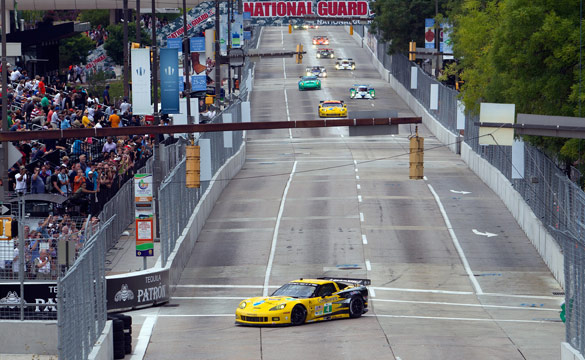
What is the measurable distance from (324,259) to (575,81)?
10.9 metres

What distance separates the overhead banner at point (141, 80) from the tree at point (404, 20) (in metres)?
65.7

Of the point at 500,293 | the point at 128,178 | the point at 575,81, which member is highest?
the point at 575,81

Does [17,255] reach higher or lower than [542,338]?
higher

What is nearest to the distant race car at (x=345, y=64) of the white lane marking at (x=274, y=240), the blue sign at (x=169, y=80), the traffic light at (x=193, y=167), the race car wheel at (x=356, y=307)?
the white lane marking at (x=274, y=240)

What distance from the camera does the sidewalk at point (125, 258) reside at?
117 ft

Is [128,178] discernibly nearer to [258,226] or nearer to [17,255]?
[258,226]

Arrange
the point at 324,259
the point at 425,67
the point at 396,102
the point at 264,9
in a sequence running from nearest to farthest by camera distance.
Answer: the point at 324,259
the point at 396,102
the point at 425,67
the point at 264,9

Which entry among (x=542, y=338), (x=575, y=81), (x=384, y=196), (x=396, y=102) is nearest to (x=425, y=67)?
(x=396, y=102)

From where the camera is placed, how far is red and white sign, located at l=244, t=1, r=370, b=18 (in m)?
127

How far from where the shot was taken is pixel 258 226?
157 ft

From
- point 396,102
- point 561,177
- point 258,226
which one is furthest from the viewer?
point 396,102

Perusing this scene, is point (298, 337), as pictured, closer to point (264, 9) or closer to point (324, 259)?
point (324, 259)

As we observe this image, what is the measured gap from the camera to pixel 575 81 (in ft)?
125

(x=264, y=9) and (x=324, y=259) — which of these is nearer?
(x=324, y=259)
